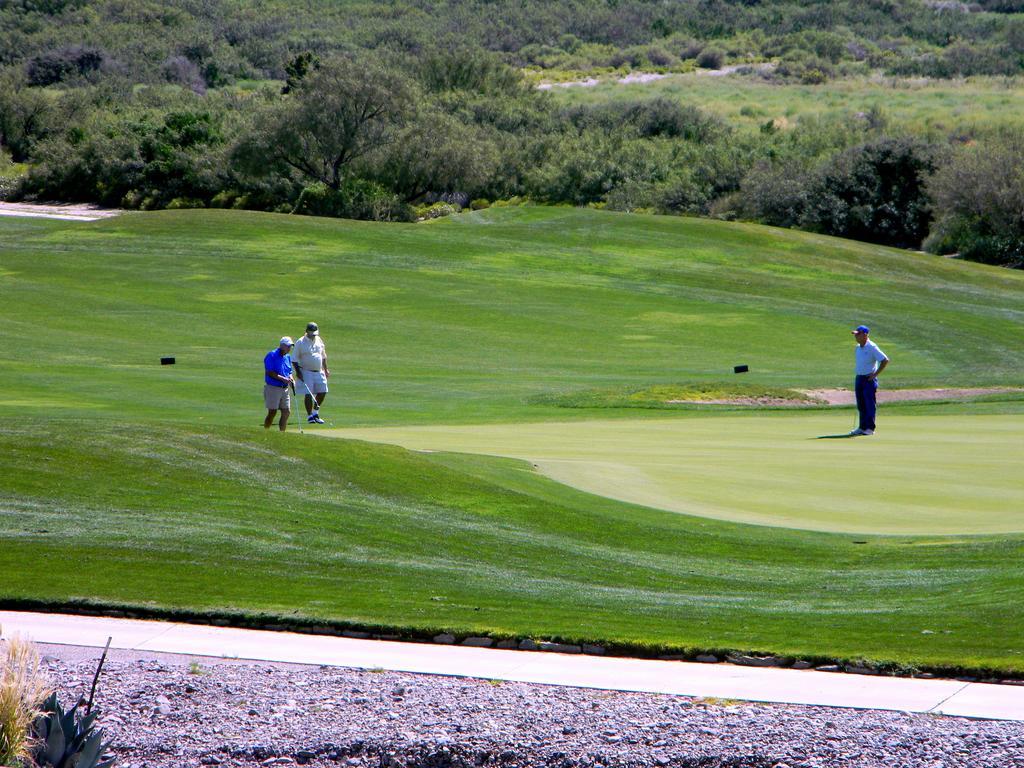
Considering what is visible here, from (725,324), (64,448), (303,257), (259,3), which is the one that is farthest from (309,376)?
(259,3)

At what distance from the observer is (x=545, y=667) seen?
8875mm

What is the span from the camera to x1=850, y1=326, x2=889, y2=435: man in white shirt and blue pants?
2178cm

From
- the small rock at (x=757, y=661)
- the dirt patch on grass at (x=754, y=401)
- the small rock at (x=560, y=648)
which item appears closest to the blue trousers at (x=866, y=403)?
the dirt patch on grass at (x=754, y=401)

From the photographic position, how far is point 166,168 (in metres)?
71.1

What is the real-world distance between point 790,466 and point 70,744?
1257 centimetres

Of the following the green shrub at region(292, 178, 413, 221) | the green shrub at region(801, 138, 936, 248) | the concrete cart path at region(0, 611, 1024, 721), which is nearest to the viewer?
the concrete cart path at region(0, 611, 1024, 721)

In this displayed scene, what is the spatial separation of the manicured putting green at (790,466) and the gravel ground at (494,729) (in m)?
7.08

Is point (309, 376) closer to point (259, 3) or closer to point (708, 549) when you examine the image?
point (708, 549)

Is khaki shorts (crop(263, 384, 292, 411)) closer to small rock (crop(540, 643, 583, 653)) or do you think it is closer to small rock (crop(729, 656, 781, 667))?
small rock (crop(540, 643, 583, 653))

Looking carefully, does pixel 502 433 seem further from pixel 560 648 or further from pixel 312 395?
pixel 560 648

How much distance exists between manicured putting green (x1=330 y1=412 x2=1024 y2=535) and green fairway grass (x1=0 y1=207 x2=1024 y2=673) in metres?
0.10

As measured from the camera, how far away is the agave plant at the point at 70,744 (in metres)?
6.72

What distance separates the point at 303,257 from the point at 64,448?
3315cm

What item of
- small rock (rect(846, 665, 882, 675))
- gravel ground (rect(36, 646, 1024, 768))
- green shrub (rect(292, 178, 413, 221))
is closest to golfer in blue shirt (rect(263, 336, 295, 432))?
gravel ground (rect(36, 646, 1024, 768))
